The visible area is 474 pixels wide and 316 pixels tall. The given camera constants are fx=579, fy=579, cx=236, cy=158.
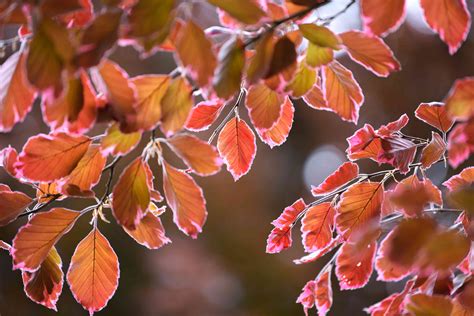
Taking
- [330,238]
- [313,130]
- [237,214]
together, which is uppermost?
[330,238]

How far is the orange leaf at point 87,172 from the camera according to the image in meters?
0.59

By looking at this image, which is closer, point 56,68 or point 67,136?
point 56,68

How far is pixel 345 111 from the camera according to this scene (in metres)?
0.65

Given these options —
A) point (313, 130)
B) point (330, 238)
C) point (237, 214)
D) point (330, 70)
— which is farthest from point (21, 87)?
point (313, 130)

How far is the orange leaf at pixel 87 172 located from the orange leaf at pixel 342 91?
0.25 metres

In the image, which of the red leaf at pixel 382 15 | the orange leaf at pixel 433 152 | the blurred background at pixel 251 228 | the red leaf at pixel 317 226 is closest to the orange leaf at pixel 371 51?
the red leaf at pixel 382 15

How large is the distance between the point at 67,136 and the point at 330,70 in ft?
0.94

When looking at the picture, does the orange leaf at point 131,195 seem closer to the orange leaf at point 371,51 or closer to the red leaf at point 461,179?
the orange leaf at point 371,51

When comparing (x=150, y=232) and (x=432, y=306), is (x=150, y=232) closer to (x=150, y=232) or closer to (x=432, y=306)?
(x=150, y=232)

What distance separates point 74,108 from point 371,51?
28 centimetres

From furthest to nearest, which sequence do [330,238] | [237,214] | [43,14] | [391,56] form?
1. [237,214]
2. [330,238]
3. [391,56]
4. [43,14]

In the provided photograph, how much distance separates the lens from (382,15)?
0.48 metres

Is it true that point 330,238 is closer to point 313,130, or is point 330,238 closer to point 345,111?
point 345,111

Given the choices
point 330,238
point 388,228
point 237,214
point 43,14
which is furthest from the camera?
point 237,214
